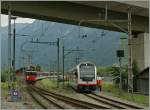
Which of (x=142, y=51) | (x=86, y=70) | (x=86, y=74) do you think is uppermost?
(x=142, y=51)

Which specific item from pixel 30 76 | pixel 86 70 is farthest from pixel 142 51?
pixel 30 76

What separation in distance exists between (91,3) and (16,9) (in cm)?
602

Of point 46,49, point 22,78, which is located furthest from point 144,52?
point 46,49

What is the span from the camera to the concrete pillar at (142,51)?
42.3 metres

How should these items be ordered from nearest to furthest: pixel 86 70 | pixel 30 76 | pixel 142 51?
pixel 86 70 < pixel 142 51 < pixel 30 76

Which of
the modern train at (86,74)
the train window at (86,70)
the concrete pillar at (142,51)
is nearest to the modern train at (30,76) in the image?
the concrete pillar at (142,51)

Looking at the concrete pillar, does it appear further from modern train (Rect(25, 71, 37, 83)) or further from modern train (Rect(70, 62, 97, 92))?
modern train (Rect(25, 71, 37, 83))

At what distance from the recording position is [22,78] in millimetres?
63281

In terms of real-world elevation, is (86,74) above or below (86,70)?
below

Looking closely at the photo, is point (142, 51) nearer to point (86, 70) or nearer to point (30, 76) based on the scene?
point (86, 70)

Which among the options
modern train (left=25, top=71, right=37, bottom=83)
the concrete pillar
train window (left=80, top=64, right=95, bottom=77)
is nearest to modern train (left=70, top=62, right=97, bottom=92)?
train window (left=80, top=64, right=95, bottom=77)

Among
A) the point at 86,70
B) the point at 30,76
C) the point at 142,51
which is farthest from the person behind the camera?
the point at 30,76

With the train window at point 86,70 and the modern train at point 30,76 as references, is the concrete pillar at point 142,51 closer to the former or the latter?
the train window at point 86,70

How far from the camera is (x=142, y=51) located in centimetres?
4241
